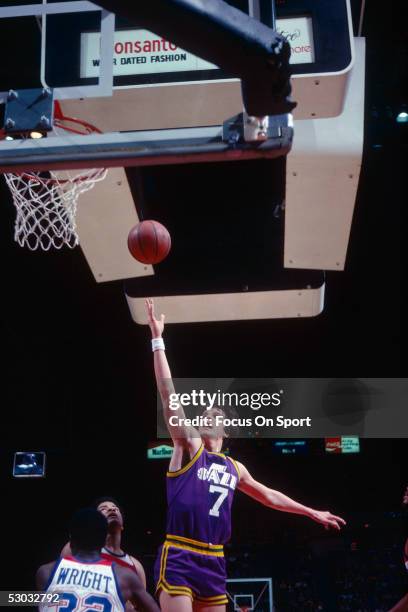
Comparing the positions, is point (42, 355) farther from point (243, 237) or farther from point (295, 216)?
point (295, 216)

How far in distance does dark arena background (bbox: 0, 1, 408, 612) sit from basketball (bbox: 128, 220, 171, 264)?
3.32 metres

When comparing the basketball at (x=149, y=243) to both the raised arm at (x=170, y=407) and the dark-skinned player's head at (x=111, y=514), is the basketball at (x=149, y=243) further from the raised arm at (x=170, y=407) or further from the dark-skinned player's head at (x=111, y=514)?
the dark-skinned player's head at (x=111, y=514)

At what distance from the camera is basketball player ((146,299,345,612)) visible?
3896 mm

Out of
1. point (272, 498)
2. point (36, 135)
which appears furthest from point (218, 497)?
point (36, 135)

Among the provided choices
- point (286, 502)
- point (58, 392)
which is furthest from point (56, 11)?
point (58, 392)

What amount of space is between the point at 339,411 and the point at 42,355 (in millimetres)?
4983

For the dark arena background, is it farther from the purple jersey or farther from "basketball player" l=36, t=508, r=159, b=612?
"basketball player" l=36, t=508, r=159, b=612

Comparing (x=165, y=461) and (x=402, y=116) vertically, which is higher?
(x=402, y=116)

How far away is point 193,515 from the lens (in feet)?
13.3

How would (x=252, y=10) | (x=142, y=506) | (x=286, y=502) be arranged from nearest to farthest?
(x=252, y=10) → (x=286, y=502) → (x=142, y=506)

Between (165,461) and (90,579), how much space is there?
29.7 feet

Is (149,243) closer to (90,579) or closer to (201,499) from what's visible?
(201,499)

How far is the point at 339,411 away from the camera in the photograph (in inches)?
450

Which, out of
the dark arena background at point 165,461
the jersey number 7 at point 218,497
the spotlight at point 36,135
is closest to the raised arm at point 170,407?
the jersey number 7 at point 218,497
